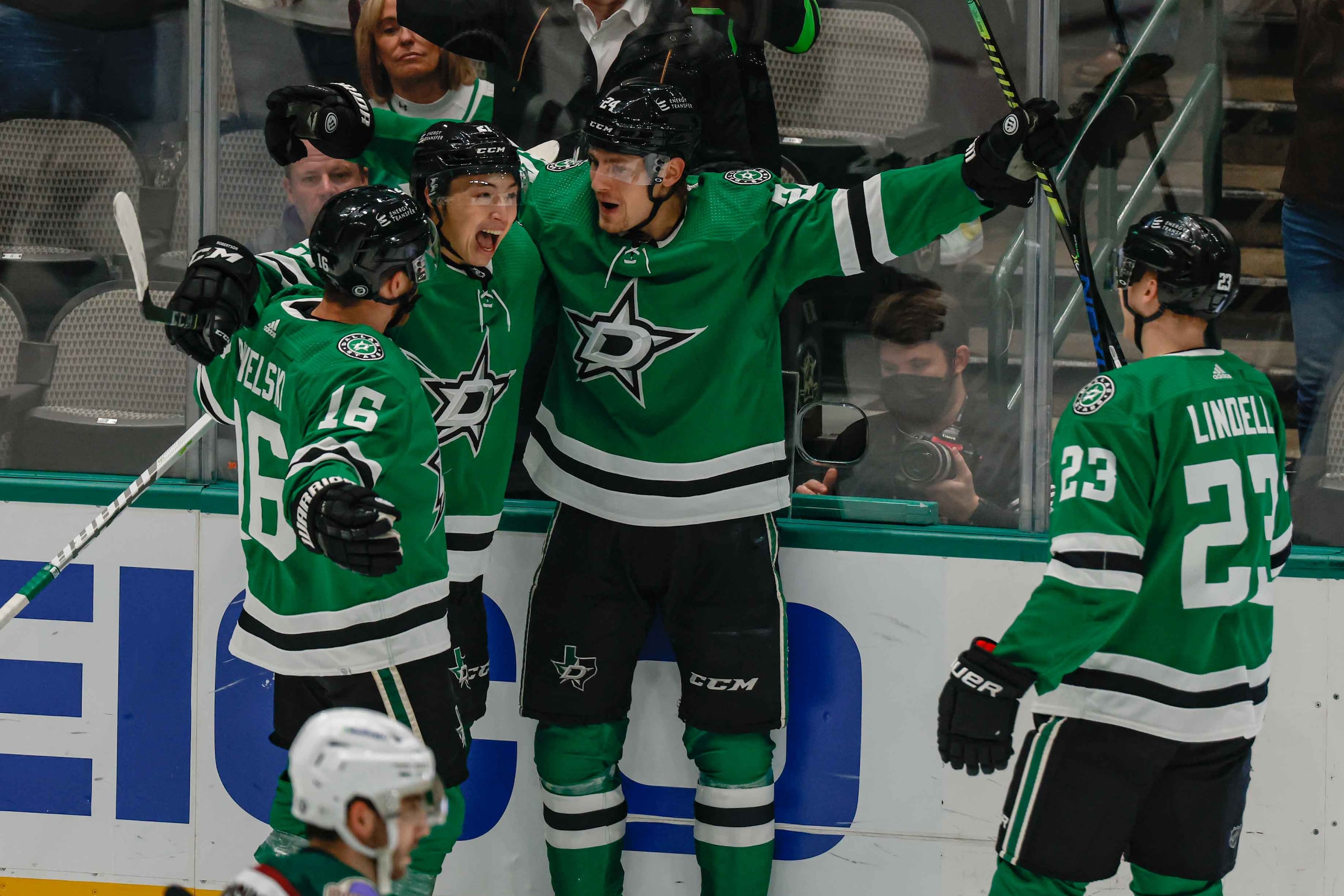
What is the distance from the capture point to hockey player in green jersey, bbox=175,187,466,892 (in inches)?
90.6

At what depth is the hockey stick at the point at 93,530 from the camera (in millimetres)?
2787

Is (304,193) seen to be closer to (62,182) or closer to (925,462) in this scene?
(62,182)

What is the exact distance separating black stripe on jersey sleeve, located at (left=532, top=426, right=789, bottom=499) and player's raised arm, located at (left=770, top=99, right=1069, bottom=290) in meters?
0.38

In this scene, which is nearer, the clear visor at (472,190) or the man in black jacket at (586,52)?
the clear visor at (472,190)

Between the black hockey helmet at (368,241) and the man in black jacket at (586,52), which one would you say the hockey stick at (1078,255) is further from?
the black hockey helmet at (368,241)

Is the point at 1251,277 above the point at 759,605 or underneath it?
above

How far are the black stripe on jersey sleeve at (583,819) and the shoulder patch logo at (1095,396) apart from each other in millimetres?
1277

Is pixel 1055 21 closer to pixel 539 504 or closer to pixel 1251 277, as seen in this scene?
pixel 1251 277

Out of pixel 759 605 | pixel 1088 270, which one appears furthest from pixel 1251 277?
pixel 759 605

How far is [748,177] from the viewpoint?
2.83 meters

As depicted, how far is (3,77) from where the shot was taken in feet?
10.5

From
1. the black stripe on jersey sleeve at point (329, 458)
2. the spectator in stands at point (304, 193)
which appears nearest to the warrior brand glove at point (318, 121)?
the spectator in stands at point (304, 193)

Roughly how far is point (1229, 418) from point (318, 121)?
177 cm

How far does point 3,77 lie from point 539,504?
157 cm
